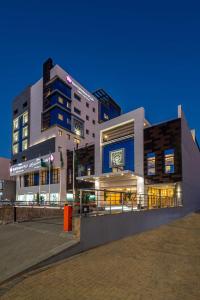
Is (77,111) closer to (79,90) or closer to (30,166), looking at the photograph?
(79,90)

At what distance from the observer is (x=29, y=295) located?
5.28 meters

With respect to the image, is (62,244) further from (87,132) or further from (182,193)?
(87,132)

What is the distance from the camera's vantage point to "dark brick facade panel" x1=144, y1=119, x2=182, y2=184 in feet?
92.9

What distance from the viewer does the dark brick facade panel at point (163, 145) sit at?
92.9ft

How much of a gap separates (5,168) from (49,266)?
69.1 meters

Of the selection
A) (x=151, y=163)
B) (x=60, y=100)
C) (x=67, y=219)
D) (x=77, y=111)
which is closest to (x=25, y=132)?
(x=60, y=100)

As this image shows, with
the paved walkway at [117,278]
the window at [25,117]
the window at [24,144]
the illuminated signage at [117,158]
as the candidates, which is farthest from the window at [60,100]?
the paved walkway at [117,278]

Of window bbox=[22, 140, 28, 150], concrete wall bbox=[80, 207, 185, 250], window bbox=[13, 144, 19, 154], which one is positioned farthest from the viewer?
window bbox=[13, 144, 19, 154]

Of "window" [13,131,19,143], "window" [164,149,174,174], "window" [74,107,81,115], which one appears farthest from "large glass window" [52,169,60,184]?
"window" [164,149,174,174]

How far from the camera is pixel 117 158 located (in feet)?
116

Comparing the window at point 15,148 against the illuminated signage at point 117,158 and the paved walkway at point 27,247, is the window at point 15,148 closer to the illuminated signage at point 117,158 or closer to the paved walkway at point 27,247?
the illuminated signage at point 117,158

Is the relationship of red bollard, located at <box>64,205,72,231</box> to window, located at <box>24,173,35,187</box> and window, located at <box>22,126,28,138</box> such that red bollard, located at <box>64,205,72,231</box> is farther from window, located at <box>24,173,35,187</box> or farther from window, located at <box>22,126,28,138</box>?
window, located at <box>22,126,28,138</box>

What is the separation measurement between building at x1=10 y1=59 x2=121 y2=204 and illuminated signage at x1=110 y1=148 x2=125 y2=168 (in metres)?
10.4

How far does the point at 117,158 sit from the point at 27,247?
27.7 metres
